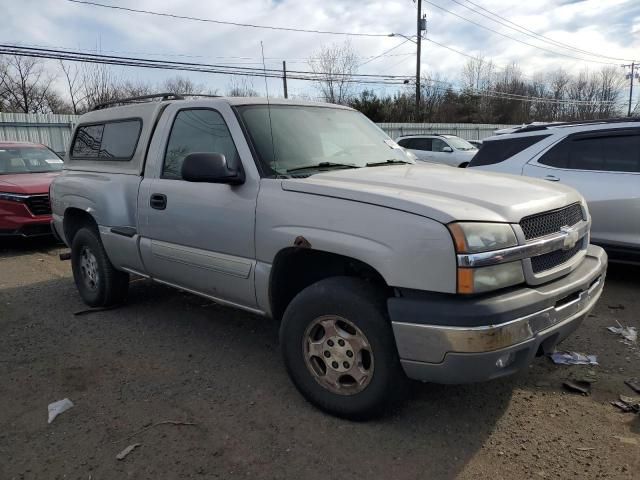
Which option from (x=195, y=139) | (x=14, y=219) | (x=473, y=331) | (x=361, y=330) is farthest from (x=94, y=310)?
(x=473, y=331)

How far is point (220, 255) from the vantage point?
3.55 m

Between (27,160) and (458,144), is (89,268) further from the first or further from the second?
(458,144)

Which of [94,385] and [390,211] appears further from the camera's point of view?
[94,385]

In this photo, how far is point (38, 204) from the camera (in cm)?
800

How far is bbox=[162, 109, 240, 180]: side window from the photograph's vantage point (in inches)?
142

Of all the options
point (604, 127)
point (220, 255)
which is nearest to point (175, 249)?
point (220, 255)

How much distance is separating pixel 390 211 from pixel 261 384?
1.62 m

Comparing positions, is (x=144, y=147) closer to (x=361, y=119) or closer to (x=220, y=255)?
(x=220, y=255)

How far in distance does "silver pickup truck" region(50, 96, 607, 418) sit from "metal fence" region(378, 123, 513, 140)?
21970 millimetres

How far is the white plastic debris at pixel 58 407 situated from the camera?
10.4 feet

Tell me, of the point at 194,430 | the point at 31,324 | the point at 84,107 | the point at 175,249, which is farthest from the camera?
the point at 84,107

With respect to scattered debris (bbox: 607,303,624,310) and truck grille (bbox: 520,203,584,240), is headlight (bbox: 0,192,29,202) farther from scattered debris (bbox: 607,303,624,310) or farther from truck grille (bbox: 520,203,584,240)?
scattered debris (bbox: 607,303,624,310)

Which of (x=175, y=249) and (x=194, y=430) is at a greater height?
(x=175, y=249)

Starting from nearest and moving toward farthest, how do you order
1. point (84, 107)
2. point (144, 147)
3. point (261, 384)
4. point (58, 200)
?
point (261, 384) < point (144, 147) < point (58, 200) < point (84, 107)
